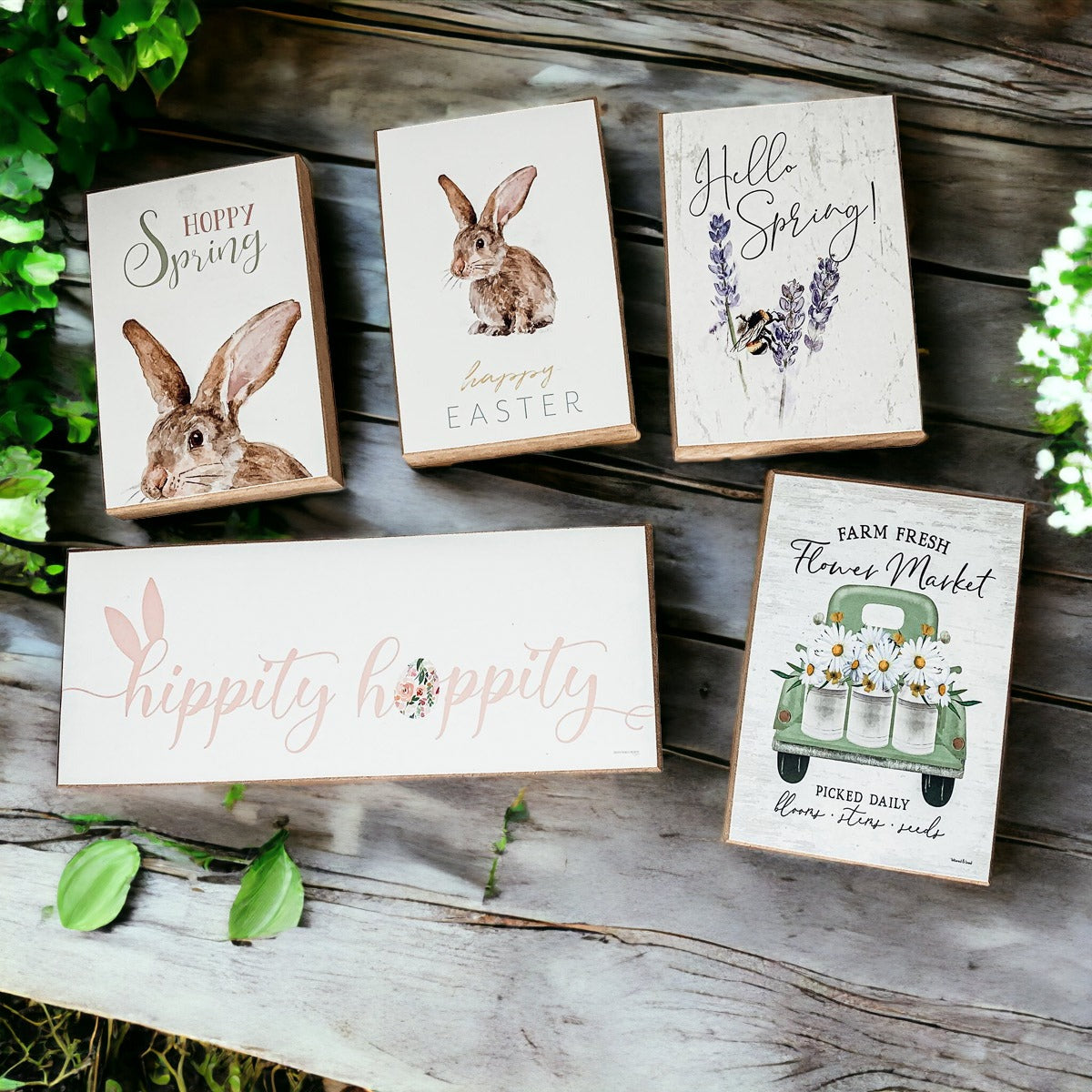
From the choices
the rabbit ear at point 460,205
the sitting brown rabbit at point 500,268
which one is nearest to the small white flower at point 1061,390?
the sitting brown rabbit at point 500,268

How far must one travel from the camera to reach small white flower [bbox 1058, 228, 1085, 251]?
1.00 metres

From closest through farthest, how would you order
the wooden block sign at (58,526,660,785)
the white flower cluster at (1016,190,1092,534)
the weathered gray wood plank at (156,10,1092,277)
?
the white flower cluster at (1016,190,1092,534) → the wooden block sign at (58,526,660,785) → the weathered gray wood plank at (156,10,1092,277)

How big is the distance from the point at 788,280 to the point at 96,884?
1.33 meters

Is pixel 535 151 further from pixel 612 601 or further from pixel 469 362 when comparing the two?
pixel 612 601

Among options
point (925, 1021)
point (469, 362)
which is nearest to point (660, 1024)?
point (925, 1021)

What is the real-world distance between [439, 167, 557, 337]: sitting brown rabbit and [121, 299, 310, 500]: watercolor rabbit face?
0.25 m

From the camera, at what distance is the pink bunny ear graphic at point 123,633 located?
1.14 m

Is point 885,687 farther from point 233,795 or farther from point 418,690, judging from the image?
point 233,795

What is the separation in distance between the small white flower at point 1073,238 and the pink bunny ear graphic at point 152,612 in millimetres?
1276

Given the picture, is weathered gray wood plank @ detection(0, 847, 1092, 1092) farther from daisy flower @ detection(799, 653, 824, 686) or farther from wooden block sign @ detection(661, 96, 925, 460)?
wooden block sign @ detection(661, 96, 925, 460)

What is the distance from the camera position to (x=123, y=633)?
3.76 feet

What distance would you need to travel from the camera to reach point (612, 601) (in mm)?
1110

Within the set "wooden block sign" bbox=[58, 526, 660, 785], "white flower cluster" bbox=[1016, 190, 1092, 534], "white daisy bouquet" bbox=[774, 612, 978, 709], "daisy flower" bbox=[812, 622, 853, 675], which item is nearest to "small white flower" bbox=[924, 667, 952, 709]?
"white daisy bouquet" bbox=[774, 612, 978, 709]

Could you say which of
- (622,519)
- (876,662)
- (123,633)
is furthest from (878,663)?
(123,633)
